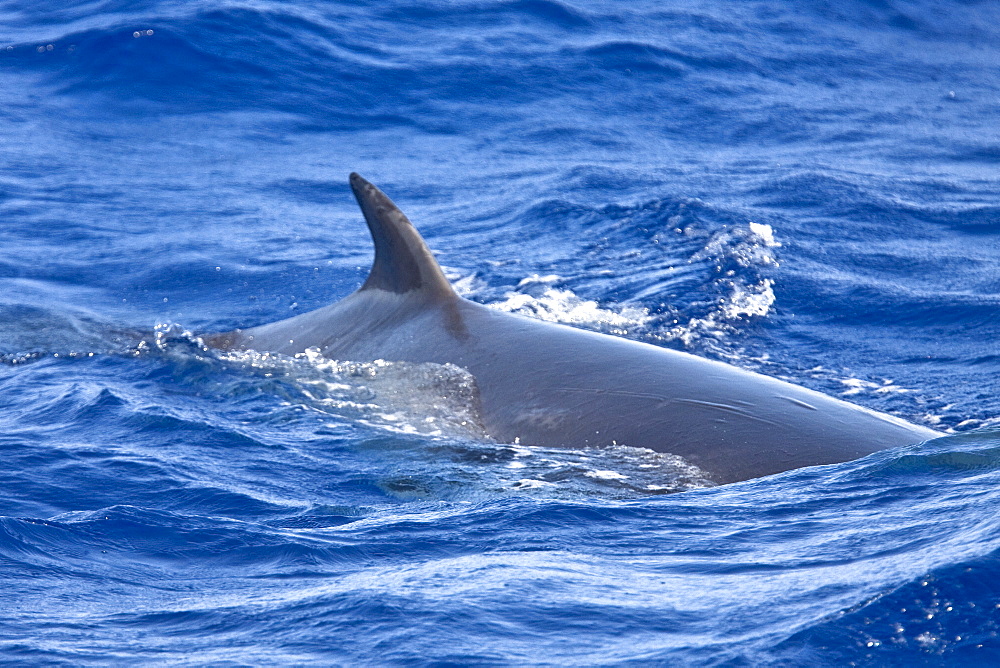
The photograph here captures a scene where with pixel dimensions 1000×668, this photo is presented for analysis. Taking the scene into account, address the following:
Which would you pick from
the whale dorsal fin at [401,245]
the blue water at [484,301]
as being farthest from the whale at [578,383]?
the blue water at [484,301]

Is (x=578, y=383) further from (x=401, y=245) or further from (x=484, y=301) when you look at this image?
(x=484, y=301)

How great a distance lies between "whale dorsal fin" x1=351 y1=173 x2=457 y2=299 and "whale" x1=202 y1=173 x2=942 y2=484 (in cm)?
1

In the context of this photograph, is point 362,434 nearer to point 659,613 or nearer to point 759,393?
point 759,393

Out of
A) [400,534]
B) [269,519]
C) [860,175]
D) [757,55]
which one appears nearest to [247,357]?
[269,519]

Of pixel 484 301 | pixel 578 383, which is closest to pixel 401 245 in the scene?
pixel 578 383

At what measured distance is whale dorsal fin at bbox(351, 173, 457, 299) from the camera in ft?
30.7

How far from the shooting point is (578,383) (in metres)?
8.04

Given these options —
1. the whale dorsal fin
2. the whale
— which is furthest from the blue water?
the whale dorsal fin

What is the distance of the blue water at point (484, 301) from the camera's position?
504cm

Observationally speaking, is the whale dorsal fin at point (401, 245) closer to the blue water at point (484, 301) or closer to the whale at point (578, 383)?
the whale at point (578, 383)

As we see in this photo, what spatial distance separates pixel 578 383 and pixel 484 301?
4910 mm

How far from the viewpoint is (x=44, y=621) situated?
5227mm

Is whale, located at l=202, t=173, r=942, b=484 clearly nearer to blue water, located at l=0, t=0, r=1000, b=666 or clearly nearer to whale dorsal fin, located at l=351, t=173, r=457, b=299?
whale dorsal fin, located at l=351, t=173, r=457, b=299

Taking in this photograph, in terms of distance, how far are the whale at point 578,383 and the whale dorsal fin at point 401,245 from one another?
0.01 meters
